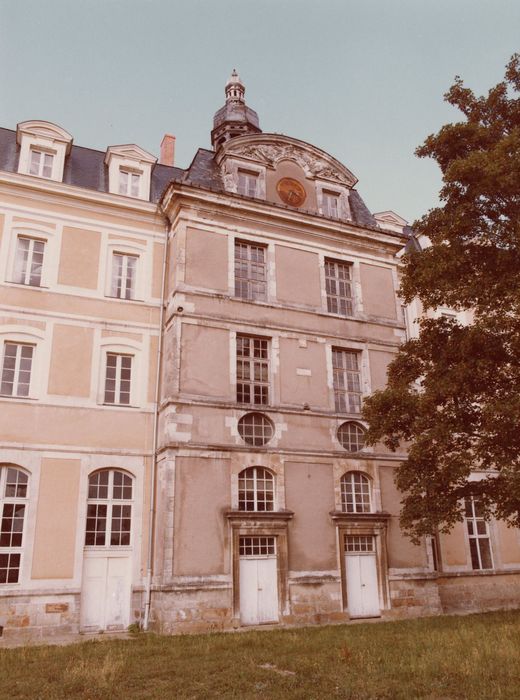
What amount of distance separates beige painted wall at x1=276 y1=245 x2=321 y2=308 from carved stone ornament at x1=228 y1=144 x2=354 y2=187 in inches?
133

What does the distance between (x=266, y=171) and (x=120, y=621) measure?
15.0 m

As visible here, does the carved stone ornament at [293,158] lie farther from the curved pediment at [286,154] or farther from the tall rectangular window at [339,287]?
the tall rectangular window at [339,287]

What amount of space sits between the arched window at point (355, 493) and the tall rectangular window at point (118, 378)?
7.05 meters

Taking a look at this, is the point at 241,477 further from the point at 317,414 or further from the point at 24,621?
the point at 24,621

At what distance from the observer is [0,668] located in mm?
10422

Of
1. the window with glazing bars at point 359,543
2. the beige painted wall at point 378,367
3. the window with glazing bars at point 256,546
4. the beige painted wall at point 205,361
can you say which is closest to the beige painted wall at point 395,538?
the window with glazing bars at point 359,543

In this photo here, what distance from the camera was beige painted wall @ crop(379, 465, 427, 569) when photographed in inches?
732

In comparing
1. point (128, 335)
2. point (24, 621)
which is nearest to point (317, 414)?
point (128, 335)

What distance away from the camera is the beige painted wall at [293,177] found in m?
21.6

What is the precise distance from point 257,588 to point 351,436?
552cm

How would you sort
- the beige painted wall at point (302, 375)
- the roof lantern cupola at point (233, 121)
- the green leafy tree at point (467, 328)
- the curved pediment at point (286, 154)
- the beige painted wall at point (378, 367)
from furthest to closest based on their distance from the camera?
1. the roof lantern cupola at point (233, 121)
2. the curved pediment at point (286, 154)
3. the beige painted wall at point (378, 367)
4. the beige painted wall at point (302, 375)
5. the green leafy tree at point (467, 328)

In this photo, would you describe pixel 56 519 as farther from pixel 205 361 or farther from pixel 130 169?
pixel 130 169

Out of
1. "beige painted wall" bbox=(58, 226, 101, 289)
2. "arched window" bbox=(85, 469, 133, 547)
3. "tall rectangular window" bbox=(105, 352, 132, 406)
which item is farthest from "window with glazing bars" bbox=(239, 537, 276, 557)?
"beige painted wall" bbox=(58, 226, 101, 289)

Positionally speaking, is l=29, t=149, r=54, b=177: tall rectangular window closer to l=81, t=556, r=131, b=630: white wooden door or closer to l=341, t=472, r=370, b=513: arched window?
l=81, t=556, r=131, b=630: white wooden door
